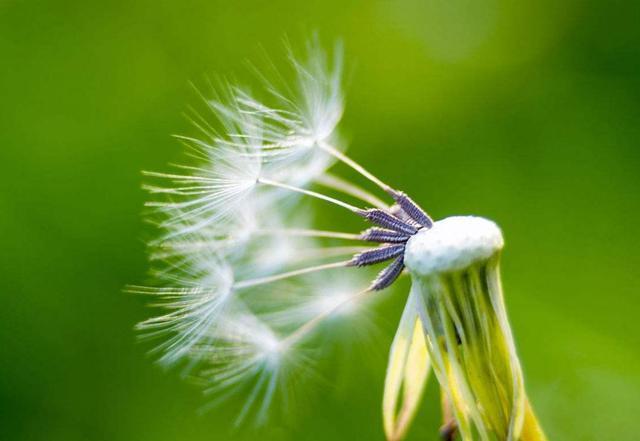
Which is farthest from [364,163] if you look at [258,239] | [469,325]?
[469,325]

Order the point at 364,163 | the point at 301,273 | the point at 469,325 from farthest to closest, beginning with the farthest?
1. the point at 364,163
2. the point at 301,273
3. the point at 469,325

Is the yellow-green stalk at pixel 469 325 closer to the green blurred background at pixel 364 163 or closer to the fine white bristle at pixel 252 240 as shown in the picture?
the fine white bristle at pixel 252 240

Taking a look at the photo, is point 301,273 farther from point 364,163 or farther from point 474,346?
point 364,163

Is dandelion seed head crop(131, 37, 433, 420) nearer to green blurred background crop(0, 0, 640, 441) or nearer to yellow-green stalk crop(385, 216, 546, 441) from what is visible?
yellow-green stalk crop(385, 216, 546, 441)

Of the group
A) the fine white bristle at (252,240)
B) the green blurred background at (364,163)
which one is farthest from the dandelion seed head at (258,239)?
the green blurred background at (364,163)

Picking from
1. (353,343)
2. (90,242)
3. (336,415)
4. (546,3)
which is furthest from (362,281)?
(546,3)

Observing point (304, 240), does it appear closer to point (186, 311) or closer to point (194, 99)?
point (186, 311)

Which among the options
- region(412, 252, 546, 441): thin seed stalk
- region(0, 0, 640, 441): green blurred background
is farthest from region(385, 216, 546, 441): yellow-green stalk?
region(0, 0, 640, 441): green blurred background
